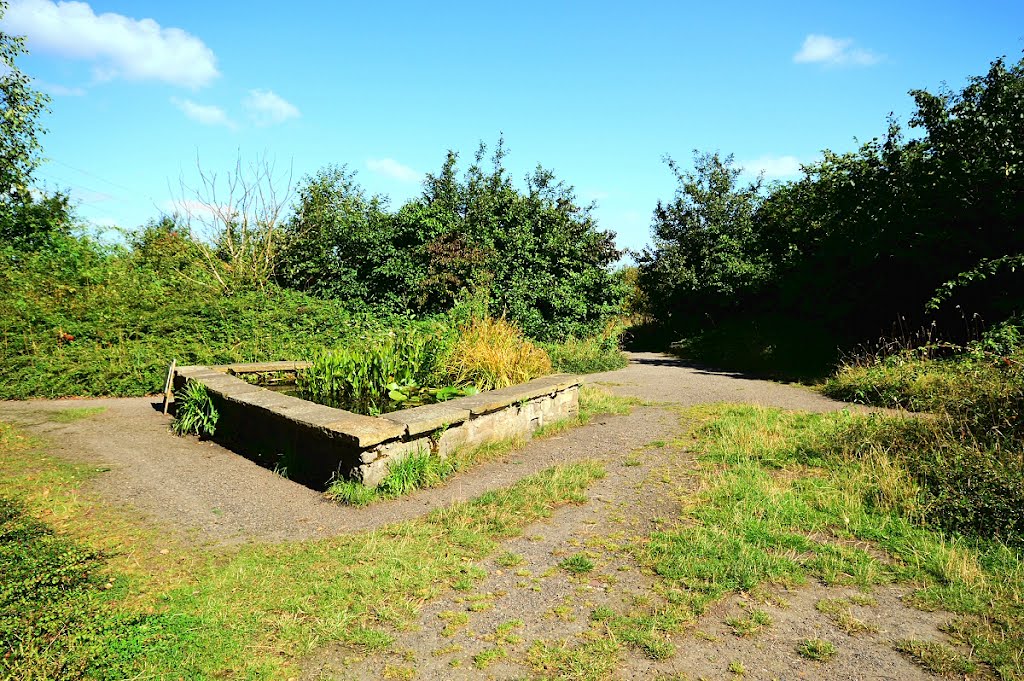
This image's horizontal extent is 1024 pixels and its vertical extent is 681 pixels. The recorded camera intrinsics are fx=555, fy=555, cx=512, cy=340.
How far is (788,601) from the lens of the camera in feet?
9.40

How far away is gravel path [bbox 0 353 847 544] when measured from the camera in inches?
158

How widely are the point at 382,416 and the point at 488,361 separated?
2.31m

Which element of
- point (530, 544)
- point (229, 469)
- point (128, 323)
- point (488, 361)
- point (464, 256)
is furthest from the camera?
point (464, 256)

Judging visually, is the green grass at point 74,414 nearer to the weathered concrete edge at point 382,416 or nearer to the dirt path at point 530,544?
the dirt path at point 530,544

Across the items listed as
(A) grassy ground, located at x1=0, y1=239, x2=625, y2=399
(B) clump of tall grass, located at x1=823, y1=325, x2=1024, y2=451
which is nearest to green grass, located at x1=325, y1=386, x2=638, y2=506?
(B) clump of tall grass, located at x1=823, y1=325, x2=1024, y2=451

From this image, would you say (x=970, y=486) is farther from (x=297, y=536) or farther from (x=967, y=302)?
(x=967, y=302)

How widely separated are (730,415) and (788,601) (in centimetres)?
466

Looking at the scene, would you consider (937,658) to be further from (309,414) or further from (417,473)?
(309,414)

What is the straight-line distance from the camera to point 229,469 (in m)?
5.31

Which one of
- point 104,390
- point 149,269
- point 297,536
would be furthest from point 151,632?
point 149,269

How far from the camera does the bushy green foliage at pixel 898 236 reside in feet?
28.8

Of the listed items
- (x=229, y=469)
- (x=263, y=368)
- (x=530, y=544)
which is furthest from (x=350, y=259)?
(x=530, y=544)

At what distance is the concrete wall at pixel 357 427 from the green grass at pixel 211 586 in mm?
800

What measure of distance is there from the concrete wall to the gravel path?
8.8 inches
